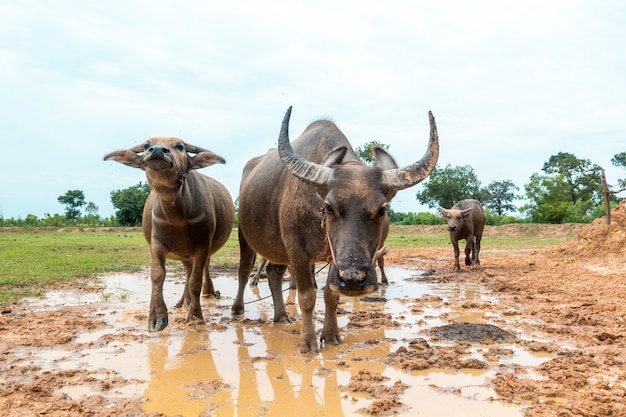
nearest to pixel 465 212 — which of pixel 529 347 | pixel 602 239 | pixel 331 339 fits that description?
pixel 602 239

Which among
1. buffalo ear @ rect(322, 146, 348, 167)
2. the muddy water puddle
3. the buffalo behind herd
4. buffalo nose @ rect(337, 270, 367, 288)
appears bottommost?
the muddy water puddle

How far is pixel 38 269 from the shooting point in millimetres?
11961

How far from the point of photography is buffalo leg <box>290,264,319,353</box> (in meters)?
5.18

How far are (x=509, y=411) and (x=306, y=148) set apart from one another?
11.8ft

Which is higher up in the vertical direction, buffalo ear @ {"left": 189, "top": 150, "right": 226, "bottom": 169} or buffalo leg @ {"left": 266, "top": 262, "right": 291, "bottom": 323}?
buffalo ear @ {"left": 189, "top": 150, "right": 226, "bottom": 169}

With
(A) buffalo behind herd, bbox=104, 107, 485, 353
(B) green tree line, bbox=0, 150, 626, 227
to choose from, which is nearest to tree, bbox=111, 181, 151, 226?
(B) green tree line, bbox=0, 150, 626, 227

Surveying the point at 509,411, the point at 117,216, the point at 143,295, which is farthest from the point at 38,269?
the point at 117,216

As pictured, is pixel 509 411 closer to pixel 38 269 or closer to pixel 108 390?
pixel 108 390

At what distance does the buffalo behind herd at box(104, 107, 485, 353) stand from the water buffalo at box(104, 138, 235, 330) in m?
0.01

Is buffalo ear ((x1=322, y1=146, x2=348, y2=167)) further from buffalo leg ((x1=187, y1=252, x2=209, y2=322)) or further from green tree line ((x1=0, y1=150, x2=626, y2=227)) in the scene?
green tree line ((x1=0, y1=150, x2=626, y2=227))

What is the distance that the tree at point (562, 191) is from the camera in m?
44.9

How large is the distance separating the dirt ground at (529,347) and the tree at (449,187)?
49.1m

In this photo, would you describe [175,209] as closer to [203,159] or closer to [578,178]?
[203,159]

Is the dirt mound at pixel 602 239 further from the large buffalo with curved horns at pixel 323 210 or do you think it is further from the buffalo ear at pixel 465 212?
the large buffalo with curved horns at pixel 323 210
